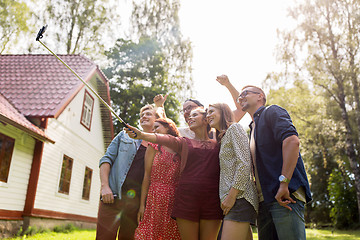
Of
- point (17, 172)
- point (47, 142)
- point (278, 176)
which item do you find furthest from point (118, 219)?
point (47, 142)

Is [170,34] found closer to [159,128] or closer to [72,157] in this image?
[72,157]

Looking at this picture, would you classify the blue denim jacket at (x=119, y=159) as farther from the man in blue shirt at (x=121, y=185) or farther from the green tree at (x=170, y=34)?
the green tree at (x=170, y=34)

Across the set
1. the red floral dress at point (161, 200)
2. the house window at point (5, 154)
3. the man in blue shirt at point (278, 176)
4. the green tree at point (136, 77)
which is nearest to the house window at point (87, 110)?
the house window at point (5, 154)

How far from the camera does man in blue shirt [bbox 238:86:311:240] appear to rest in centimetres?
233

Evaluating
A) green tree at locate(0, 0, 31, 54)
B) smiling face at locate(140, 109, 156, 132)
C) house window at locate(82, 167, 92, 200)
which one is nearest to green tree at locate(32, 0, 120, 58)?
green tree at locate(0, 0, 31, 54)

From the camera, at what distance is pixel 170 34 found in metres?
22.9

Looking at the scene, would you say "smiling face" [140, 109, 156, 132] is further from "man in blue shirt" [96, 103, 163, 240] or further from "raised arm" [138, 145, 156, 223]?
"raised arm" [138, 145, 156, 223]

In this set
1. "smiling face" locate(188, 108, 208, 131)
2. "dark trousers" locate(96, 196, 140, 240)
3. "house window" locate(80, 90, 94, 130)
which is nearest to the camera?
"dark trousers" locate(96, 196, 140, 240)

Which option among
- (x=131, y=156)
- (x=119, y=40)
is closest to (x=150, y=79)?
(x=119, y=40)

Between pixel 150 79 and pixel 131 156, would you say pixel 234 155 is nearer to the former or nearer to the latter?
pixel 131 156

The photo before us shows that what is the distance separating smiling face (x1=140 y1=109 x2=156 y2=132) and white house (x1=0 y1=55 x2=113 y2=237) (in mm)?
5622

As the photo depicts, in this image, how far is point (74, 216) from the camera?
41.3 ft

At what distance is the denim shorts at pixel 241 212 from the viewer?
2475 millimetres

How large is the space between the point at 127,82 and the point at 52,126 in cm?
1101
